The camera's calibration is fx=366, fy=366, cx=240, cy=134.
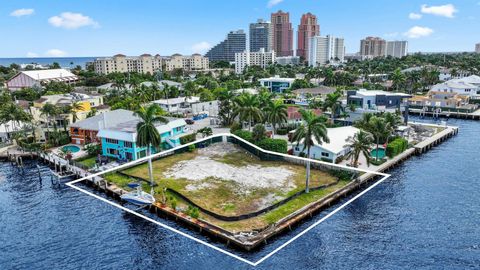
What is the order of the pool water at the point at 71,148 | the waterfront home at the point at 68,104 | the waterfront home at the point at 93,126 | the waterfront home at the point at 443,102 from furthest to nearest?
the waterfront home at the point at 443,102, the waterfront home at the point at 68,104, the waterfront home at the point at 93,126, the pool water at the point at 71,148

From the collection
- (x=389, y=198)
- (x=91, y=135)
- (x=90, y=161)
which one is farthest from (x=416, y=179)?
(x=91, y=135)

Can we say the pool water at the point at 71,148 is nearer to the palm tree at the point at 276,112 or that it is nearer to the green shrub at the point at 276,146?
the green shrub at the point at 276,146

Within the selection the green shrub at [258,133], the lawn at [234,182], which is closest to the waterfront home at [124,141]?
the lawn at [234,182]

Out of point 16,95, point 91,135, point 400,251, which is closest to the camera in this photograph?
point 400,251

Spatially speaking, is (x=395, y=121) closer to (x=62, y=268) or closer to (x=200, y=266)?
(x=200, y=266)

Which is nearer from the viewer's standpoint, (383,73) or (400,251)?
(400,251)

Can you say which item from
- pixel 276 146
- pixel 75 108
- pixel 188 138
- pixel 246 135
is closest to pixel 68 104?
pixel 75 108

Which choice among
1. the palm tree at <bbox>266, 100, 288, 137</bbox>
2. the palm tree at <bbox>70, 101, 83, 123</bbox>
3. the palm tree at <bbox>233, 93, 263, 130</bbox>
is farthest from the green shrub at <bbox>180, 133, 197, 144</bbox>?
the palm tree at <bbox>70, 101, 83, 123</bbox>

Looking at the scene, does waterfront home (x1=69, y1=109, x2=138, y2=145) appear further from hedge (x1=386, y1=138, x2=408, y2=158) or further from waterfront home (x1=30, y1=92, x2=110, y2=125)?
hedge (x1=386, y1=138, x2=408, y2=158)
